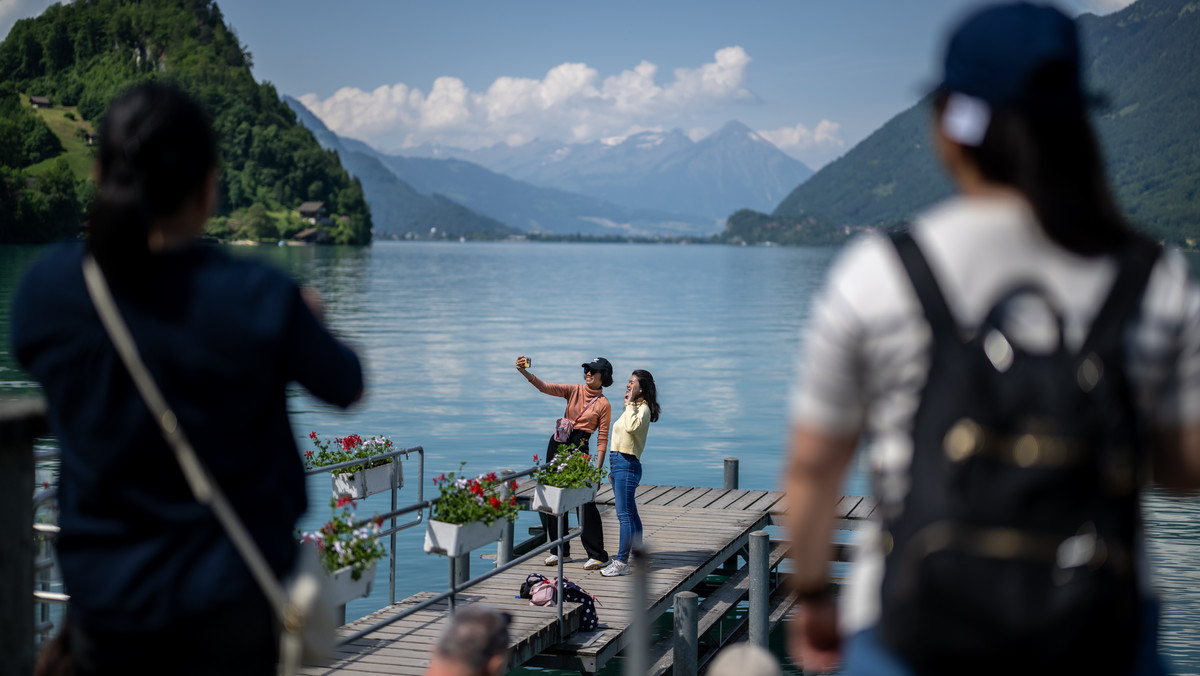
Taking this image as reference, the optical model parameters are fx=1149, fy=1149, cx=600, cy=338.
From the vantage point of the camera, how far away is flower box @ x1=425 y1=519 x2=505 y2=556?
767 cm

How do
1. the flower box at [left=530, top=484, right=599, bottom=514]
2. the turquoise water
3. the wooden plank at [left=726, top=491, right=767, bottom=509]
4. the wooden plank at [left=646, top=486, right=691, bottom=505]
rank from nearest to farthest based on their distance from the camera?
the flower box at [left=530, top=484, right=599, bottom=514]
the wooden plank at [left=726, top=491, right=767, bottom=509]
the wooden plank at [left=646, top=486, right=691, bottom=505]
the turquoise water

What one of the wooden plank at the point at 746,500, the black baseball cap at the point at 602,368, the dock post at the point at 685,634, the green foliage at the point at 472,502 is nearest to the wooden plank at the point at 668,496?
the wooden plank at the point at 746,500

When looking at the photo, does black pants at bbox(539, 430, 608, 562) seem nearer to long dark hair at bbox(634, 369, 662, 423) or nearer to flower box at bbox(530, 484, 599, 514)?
long dark hair at bbox(634, 369, 662, 423)

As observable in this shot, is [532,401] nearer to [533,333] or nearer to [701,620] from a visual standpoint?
[533,333]

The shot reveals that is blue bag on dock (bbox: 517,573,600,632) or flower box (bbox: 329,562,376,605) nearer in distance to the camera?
flower box (bbox: 329,562,376,605)

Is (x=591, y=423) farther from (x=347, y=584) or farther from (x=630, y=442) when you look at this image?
(x=347, y=584)

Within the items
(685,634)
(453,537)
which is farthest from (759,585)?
(453,537)

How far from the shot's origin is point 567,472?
30.9 feet

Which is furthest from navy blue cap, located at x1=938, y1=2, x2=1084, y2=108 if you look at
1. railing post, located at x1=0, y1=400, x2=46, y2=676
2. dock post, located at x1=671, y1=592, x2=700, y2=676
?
dock post, located at x1=671, y1=592, x2=700, y2=676

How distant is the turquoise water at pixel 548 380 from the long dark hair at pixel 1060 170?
59.1 inches

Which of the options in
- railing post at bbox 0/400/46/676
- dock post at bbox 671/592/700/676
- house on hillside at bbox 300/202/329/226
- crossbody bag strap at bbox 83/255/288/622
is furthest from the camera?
house on hillside at bbox 300/202/329/226

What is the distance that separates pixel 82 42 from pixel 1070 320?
8497 inches

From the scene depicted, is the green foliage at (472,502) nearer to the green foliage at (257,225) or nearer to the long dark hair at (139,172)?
the long dark hair at (139,172)

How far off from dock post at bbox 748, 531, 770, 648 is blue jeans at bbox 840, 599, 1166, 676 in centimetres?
870
